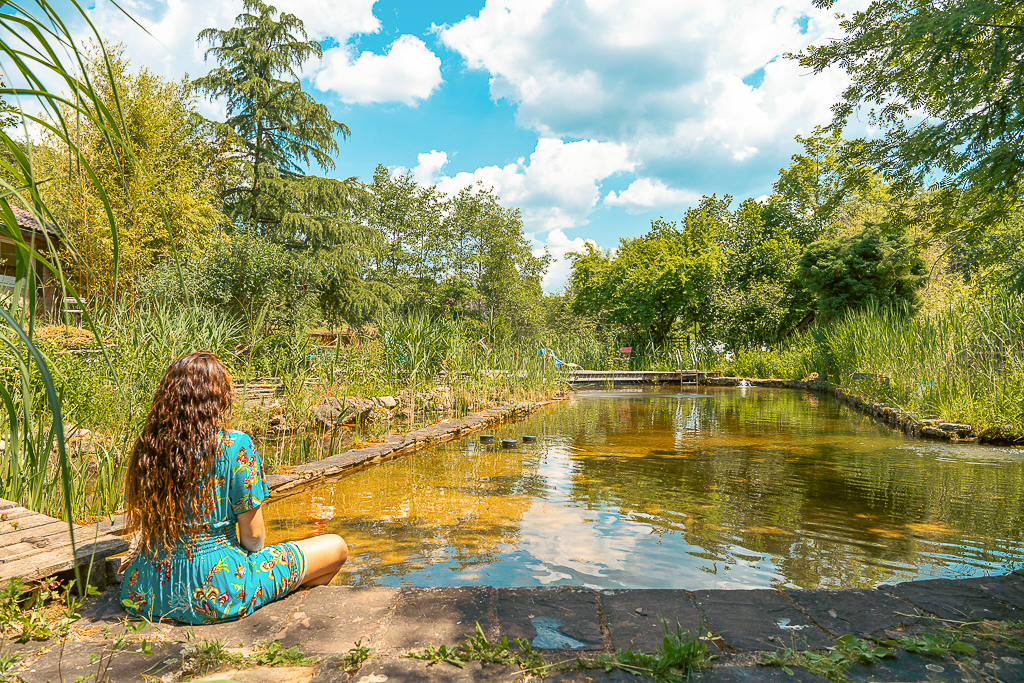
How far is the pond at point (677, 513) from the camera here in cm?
324

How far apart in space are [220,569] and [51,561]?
2.24 feet

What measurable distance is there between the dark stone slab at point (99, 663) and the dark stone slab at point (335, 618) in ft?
1.19

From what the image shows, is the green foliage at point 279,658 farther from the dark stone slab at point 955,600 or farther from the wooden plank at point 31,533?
the dark stone slab at point 955,600

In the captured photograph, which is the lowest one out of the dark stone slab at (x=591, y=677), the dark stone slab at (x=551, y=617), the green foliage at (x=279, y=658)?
the dark stone slab at (x=551, y=617)

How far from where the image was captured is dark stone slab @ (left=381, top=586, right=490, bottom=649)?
209 centimetres

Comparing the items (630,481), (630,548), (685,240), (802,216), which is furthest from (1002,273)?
→ (802,216)

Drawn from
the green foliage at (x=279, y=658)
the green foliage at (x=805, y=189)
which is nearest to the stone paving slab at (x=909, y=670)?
the green foliage at (x=279, y=658)

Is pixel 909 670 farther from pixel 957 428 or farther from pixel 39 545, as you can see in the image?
pixel 957 428

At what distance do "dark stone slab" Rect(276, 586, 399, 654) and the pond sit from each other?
602 mm

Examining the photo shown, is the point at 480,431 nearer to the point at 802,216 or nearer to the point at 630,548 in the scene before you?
the point at 630,548

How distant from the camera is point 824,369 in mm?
15570

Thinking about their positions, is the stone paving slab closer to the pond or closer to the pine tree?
the pond

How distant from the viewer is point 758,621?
7.28 feet

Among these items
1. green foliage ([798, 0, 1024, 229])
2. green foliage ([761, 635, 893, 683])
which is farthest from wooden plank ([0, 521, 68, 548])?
green foliage ([798, 0, 1024, 229])
